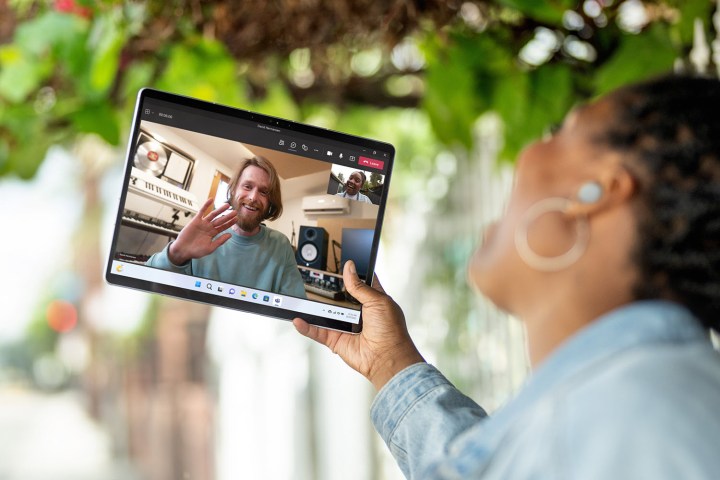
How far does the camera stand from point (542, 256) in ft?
2.34

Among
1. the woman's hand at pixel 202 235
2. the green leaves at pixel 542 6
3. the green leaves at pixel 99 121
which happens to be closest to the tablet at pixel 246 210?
the woman's hand at pixel 202 235

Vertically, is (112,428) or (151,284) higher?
(151,284)

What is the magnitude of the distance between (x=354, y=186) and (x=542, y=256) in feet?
1.53

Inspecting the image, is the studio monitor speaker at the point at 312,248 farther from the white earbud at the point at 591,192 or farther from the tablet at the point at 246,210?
the white earbud at the point at 591,192

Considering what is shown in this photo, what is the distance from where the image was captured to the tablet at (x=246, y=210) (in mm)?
1113

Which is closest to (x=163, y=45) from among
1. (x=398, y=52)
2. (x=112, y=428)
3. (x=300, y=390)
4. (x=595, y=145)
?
(x=398, y=52)

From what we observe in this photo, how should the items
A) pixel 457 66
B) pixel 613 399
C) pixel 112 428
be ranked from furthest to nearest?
pixel 112 428 → pixel 457 66 → pixel 613 399

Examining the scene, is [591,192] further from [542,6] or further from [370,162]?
[542,6]

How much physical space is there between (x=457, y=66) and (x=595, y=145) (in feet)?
4.41

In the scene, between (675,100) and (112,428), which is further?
(112,428)

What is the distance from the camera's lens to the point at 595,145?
717 mm

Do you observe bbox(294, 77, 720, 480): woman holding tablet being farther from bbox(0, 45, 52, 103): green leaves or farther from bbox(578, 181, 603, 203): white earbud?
bbox(0, 45, 52, 103): green leaves

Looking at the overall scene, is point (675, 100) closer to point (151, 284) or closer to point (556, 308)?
point (556, 308)

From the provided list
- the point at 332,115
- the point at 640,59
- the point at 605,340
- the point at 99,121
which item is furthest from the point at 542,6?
the point at 605,340
